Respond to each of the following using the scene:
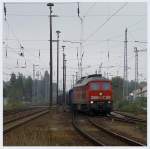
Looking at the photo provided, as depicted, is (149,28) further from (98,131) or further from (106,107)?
(106,107)

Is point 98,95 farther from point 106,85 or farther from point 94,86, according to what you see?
point 106,85

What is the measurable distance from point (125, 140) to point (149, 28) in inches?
203

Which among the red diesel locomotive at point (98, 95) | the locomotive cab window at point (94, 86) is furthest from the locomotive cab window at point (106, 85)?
the locomotive cab window at point (94, 86)

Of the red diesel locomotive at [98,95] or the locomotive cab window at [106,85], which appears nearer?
the red diesel locomotive at [98,95]

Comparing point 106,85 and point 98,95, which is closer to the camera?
point 98,95

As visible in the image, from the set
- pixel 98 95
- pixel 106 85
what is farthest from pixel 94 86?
pixel 106 85

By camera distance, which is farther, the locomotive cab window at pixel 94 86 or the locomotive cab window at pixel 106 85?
the locomotive cab window at pixel 106 85

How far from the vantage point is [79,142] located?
14023 mm

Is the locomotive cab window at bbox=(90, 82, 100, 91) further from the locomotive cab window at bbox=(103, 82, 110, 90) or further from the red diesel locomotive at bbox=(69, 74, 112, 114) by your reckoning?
the locomotive cab window at bbox=(103, 82, 110, 90)

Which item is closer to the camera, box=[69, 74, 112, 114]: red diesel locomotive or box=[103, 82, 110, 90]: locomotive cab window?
box=[69, 74, 112, 114]: red diesel locomotive

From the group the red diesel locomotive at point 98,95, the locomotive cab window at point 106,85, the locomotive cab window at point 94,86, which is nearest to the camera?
the red diesel locomotive at point 98,95

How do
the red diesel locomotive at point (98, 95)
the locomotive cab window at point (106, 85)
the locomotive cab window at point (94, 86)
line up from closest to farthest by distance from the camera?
the red diesel locomotive at point (98, 95)
the locomotive cab window at point (94, 86)
the locomotive cab window at point (106, 85)

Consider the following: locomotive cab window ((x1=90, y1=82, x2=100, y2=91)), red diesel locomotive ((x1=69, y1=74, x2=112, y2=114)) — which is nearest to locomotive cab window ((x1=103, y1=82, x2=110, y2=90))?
red diesel locomotive ((x1=69, y1=74, x2=112, y2=114))

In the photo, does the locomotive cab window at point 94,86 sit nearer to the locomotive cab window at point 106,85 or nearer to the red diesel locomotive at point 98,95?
the red diesel locomotive at point 98,95
